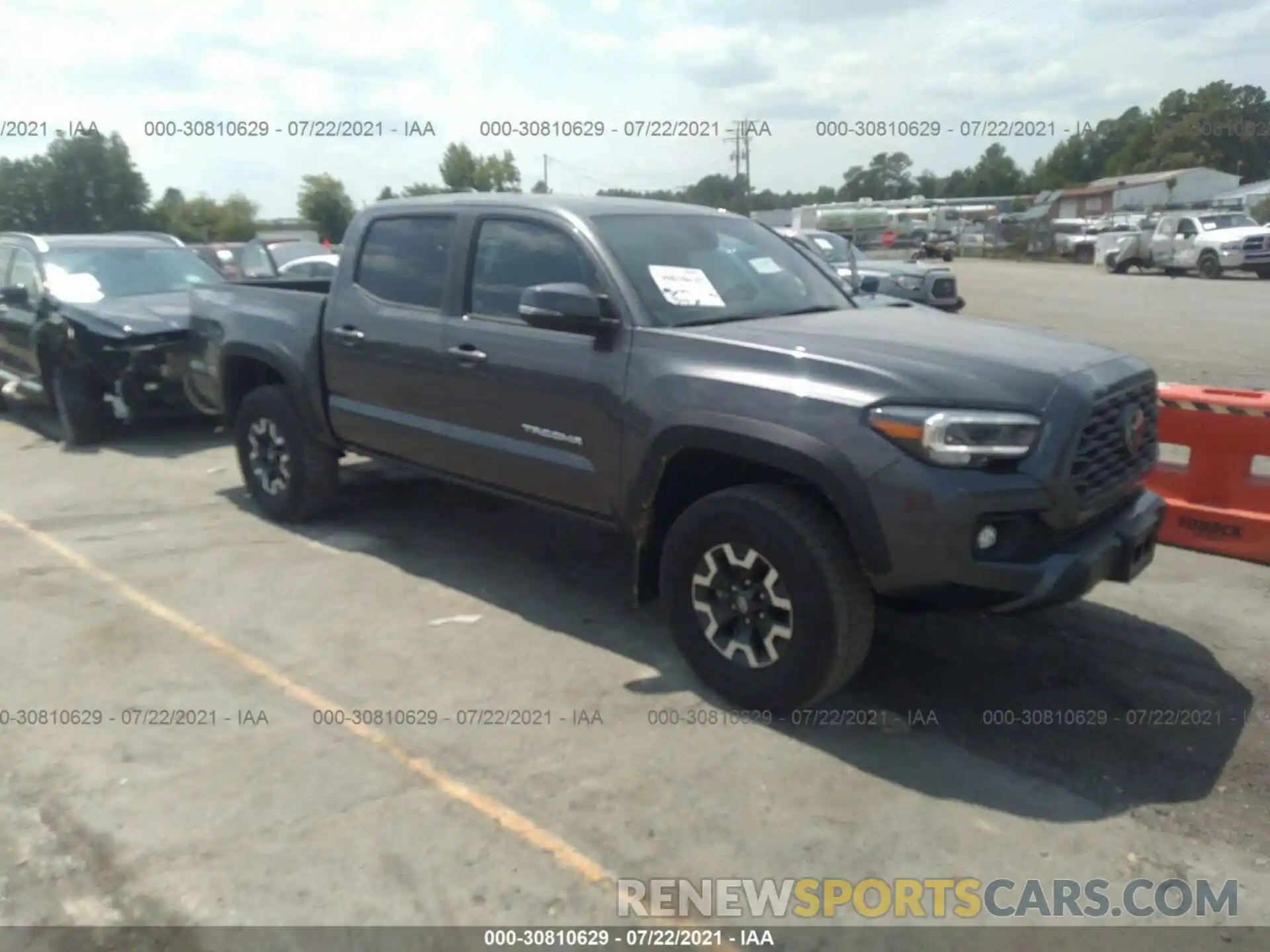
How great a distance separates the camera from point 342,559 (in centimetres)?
595

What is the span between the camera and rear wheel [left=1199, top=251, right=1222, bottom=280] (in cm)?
2934

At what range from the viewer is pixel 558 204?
16.3 feet

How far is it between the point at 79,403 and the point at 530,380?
5.73m

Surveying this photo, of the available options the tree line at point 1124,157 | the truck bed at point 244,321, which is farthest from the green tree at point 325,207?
the truck bed at point 244,321

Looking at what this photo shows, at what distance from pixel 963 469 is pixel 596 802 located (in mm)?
1604

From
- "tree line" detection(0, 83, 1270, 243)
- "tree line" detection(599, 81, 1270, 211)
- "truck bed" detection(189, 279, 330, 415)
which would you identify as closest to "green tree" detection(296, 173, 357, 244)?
"tree line" detection(0, 83, 1270, 243)

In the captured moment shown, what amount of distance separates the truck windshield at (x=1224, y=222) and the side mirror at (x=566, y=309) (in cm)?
3073

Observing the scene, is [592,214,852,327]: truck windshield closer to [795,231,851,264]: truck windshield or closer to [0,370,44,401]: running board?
[0,370,44,401]: running board

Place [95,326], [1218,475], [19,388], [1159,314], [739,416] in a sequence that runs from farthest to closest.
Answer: [1159,314] → [19,388] → [95,326] → [1218,475] → [739,416]

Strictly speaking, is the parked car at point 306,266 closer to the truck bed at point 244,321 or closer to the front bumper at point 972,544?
the truck bed at point 244,321

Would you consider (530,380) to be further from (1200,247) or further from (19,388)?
(1200,247)

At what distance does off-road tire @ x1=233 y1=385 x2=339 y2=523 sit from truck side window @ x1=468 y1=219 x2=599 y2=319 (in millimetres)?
1668

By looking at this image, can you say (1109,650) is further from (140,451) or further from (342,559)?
(140,451)

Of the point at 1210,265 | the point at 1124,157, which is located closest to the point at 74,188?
the point at 1210,265
